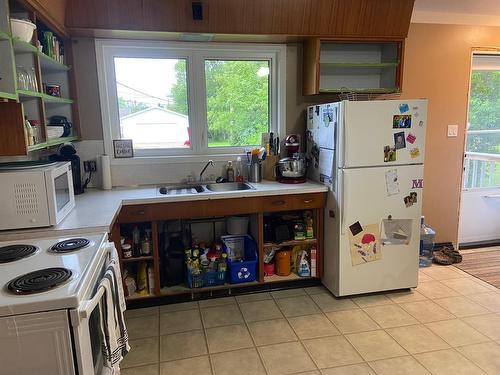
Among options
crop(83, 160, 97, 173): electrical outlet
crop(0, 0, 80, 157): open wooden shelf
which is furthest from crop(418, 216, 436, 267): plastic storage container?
crop(0, 0, 80, 157): open wooden shelf

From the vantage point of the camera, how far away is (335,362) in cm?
220

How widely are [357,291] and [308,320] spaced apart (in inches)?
20.8

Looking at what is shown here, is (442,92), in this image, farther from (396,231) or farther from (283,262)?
(283,262)

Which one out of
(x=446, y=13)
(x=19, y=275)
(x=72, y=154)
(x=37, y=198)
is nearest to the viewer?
(x=19, y=275)

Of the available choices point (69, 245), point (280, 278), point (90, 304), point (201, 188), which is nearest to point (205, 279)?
point (280, 278)

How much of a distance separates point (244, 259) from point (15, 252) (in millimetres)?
1845

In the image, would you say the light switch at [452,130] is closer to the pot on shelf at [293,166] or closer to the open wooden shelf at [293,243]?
the pot on shelf at [293,166]

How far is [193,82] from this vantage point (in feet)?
10.7

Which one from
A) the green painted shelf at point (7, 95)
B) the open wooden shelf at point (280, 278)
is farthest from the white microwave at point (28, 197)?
the open wooden shelf at point (280, 278)

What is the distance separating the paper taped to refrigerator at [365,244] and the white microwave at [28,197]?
2035 millimetres

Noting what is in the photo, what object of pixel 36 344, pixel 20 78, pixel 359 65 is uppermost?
pixel 359 65

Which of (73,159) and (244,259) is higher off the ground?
(73,159)

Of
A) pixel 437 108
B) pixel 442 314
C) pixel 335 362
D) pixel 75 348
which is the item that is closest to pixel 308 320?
pixel 335 362

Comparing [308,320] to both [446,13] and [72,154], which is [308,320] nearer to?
[72,154]
